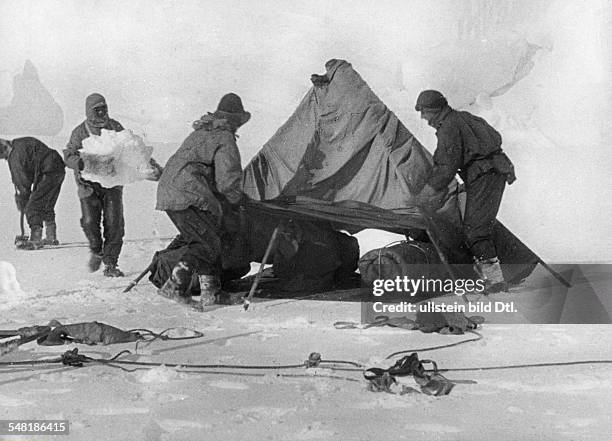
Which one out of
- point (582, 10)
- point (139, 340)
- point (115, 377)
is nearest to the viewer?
point (115, 377)

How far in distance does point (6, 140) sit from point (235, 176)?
4.02 feet

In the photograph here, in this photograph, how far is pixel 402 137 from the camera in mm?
3840

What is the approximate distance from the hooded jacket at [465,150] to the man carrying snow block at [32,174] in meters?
1.83

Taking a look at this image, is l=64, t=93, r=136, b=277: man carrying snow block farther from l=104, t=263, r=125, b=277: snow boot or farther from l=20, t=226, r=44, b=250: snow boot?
l=20, t=226, r=44, b=250: snow boot

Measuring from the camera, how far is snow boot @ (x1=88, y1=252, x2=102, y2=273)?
4.05 meters

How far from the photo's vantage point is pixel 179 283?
12.1ft

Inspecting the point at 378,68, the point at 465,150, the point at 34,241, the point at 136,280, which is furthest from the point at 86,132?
the point at 465,150

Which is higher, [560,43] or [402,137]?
[560,43]

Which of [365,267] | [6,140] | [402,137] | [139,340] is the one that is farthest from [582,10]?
[6,140]

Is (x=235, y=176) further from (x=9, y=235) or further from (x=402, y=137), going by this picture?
(x=9, y=235)

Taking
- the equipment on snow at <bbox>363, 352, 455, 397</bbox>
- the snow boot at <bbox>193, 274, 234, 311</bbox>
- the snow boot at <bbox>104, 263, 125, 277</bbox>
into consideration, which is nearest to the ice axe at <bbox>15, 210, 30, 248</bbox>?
the snow boot at <bbox>104, 263, 125, 277</bbox>

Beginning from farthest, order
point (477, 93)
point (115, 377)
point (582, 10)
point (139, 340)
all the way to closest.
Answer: point (477, 93) → point (582, 10) → point (139, 340) → point (115, 377)

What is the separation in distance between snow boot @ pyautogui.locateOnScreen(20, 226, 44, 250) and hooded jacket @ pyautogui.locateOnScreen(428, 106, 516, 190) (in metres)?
1.92

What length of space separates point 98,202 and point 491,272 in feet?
6.34
